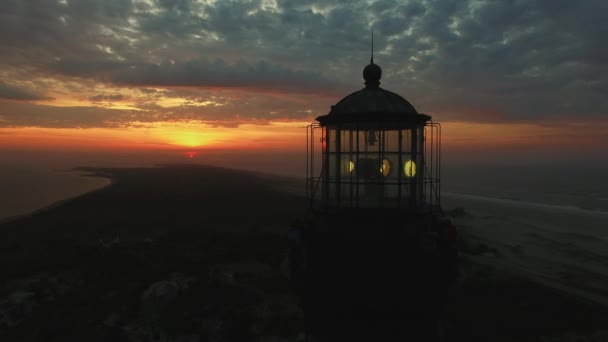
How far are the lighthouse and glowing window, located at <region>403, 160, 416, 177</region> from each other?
0.08ft

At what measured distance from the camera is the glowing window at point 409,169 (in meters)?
9.42

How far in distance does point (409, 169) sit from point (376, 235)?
5.84ft

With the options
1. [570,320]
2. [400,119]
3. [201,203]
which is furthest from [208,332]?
[201,203]

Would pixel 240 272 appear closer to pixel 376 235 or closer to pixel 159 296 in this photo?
pixel 159 296

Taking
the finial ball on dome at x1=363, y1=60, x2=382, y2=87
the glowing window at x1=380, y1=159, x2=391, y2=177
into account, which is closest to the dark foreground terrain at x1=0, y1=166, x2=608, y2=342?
the glowing window at x1=380, y1=159, x2=391, y2=177

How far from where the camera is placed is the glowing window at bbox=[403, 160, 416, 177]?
942 centimetres

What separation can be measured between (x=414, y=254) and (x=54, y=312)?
13.6m

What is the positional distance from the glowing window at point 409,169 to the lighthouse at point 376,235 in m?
0.02

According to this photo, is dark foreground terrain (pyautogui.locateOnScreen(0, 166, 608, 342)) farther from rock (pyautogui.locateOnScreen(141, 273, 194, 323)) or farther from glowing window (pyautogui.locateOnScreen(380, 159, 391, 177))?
glowing window (pyautogui.locateOnScreen(380, 159, 391, 177))

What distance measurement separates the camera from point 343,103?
32.0ft

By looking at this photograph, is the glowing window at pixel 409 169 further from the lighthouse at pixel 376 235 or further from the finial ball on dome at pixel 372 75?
the finial ball on dome at pixel 372 75

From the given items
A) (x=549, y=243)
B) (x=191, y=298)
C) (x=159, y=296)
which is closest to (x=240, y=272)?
(x=191, y=298)

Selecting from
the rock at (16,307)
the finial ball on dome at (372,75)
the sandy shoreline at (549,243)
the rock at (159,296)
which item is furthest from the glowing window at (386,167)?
the sandy shoreline at (549,243)

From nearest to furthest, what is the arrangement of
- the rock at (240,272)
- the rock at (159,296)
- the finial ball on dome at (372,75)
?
the finial ball on dome at (372,75) < the rock at (159,296) < the rock at (240,272)
